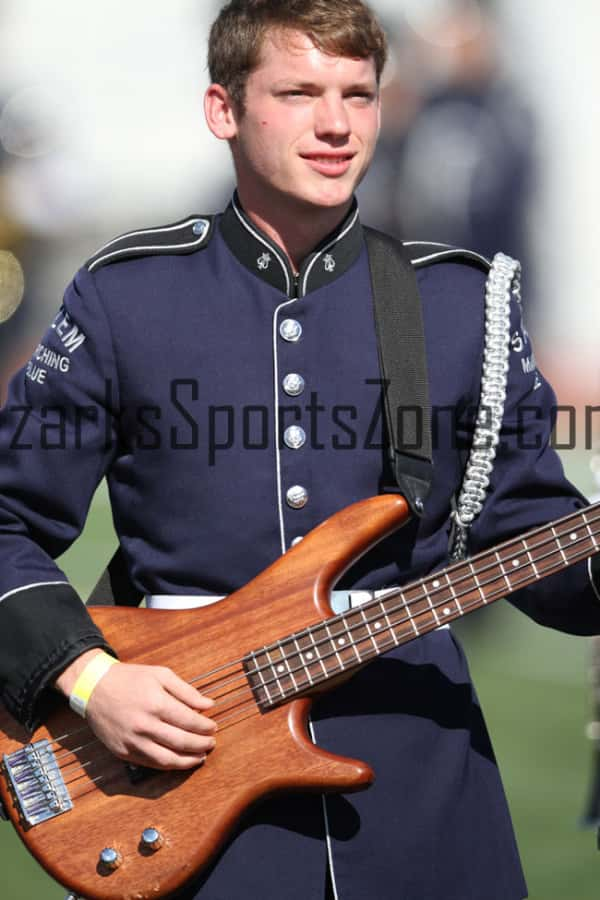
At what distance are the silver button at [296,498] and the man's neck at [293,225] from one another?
13.9 inches

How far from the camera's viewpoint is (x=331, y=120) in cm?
218

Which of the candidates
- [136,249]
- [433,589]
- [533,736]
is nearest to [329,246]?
[136,249]

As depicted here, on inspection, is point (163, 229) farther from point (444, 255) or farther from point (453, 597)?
point (453, 597)

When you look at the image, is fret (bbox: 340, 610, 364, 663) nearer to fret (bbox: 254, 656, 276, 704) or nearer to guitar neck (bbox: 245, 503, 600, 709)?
guitar neck (bbox: 245, 503, 600, 709)

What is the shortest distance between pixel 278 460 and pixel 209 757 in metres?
0.44

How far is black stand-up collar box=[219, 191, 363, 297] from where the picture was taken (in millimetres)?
2340

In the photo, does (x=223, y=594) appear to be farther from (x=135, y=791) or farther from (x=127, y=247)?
(x=127, y=247)

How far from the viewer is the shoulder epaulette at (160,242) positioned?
234 centimetres

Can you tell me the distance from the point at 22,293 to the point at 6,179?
61 cm

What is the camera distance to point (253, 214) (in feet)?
7.79

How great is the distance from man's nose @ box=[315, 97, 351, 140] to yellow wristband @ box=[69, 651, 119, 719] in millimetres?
817

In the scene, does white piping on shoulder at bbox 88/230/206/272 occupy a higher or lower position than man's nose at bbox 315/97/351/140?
lower

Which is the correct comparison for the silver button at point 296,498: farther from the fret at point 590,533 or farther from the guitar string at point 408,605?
the fret at point 590,533

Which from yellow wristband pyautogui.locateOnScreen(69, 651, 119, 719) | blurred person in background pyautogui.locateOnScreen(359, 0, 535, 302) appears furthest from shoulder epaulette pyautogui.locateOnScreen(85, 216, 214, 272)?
blurred person in background pyautogui.locateOnScreen(359, 0, 535, 302)
